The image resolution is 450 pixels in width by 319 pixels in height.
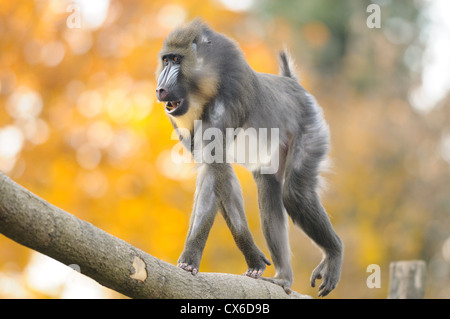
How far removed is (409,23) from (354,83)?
4765 mm

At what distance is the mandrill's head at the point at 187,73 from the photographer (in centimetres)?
546

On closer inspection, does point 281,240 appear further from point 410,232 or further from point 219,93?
point 410,232

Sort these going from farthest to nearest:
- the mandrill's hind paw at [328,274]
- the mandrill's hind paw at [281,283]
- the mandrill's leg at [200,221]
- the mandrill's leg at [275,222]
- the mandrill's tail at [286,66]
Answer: the mandrill's tail at [286,66] → the mandrill's leg at [275,222] → the mandrill's hind paw at [328,274] → the mandrill's hind paw at [281,283] → the mandrill's leg at [200,221]

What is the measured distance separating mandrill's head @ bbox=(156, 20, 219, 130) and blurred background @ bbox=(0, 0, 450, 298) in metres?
3.73

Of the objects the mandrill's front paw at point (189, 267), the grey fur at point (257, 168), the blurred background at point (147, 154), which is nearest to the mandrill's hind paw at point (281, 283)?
the grey fur at point (257, 168)

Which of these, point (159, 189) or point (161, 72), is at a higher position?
point (159, 189)

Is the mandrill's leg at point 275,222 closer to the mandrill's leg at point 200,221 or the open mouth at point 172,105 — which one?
the mandrill's leg at point 200,221

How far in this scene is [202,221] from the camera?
17.1 feet

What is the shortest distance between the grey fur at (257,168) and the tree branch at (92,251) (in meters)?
0.47

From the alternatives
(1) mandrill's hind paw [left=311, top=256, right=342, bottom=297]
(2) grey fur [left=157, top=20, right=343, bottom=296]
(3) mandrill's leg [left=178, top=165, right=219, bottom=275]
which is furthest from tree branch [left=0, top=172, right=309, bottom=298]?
(1) mandrill's hind paw [left=311, top=256, right=342, bottom=297]

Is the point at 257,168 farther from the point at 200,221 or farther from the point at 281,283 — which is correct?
the point at 200,221

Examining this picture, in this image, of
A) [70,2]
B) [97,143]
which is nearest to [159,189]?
[97,143]

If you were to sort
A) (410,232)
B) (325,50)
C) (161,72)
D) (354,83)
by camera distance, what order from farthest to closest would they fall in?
(325,50)
(354,83)
(410,232)
(161,72)

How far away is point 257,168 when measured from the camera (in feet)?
21.2
